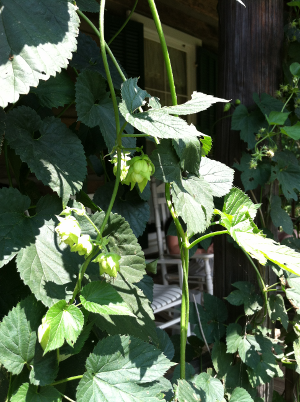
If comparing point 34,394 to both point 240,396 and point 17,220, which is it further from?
point 240,396

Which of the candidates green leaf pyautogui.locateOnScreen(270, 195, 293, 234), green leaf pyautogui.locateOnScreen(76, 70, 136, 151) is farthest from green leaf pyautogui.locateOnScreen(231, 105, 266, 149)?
green leaf pyautogui.locateOnScreen(76, 70, 136, 151)

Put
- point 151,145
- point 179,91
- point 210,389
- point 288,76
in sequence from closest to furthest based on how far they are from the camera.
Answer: point 210,389 < point 288,76 < point 151,145 < point 179,91

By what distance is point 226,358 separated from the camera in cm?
108

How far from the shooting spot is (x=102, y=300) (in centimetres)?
47

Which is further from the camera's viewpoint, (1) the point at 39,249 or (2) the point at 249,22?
(2) the point at 249,22

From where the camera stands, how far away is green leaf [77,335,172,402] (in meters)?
0.46

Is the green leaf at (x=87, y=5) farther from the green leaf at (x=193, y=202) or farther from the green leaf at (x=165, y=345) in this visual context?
the green leaf at (x=165, y=345)

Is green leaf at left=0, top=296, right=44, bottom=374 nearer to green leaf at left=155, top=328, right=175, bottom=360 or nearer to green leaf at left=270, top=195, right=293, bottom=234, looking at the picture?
green leaf at left=155, top=328, right=175, bottom=360

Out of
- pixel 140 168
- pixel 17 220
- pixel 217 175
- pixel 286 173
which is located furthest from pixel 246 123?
pixel 17 220

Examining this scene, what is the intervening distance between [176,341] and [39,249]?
80cm

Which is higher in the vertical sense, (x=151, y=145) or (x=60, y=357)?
(x=151, y=145)

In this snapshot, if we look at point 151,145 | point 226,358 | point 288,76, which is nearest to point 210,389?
point 226,358

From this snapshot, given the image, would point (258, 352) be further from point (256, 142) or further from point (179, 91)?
point (179, 91)

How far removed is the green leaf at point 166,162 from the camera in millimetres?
560
